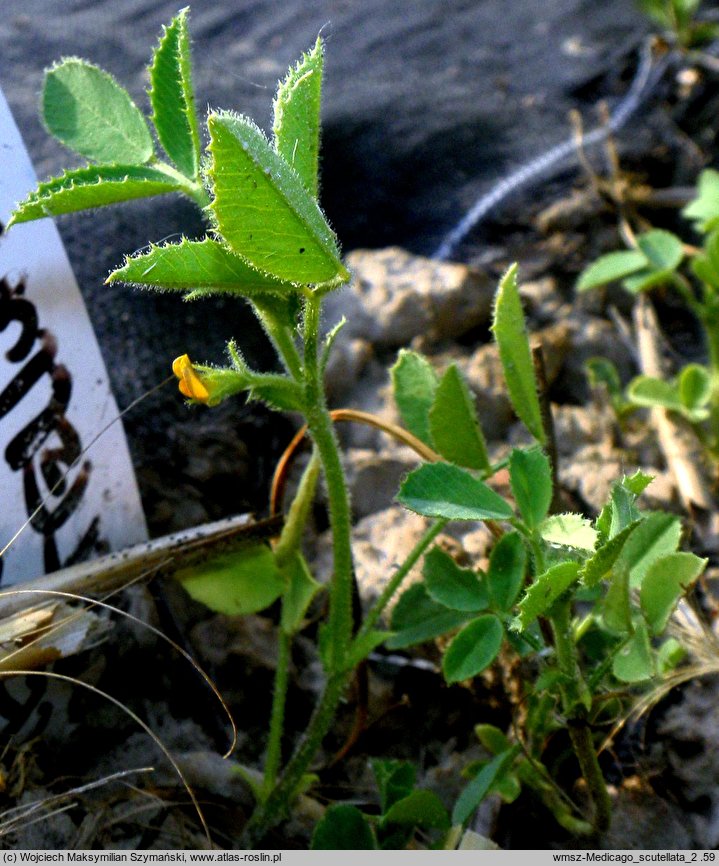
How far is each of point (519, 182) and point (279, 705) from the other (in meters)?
1.06

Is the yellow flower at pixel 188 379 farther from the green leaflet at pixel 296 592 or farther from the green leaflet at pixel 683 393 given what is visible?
the green leaflet at pixel 683 393

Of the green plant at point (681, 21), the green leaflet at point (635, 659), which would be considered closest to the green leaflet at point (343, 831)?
the green leaflet at point (635, 659)

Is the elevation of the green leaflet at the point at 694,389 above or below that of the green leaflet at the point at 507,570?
below

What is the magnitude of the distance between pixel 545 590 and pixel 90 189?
43cm

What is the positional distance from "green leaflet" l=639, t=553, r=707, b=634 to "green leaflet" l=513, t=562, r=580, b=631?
112mm

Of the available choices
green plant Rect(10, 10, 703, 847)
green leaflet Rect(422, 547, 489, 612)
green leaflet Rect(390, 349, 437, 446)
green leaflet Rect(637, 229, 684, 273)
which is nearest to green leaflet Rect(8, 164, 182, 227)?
green plant Rect(10, 10, 703, 847)

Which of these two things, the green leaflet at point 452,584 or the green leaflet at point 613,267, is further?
the green leaflet at point 613,267

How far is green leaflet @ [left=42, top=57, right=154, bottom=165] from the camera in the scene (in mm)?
809

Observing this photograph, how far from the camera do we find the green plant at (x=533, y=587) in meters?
0.65

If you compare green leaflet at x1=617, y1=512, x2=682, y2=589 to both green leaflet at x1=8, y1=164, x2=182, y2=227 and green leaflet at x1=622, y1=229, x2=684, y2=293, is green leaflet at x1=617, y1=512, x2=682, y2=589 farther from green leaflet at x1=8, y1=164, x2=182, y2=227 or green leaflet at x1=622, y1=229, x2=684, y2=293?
green leaflet at x1=622, y1=229, x2=684, y2=293

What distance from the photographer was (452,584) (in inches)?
30.7

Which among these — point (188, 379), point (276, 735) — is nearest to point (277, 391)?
point (188, 379)
